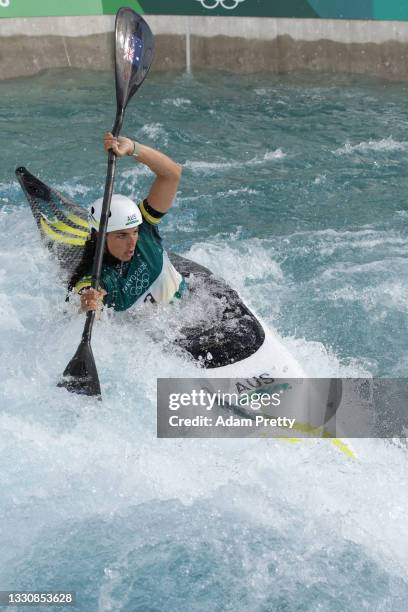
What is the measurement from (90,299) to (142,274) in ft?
1.44

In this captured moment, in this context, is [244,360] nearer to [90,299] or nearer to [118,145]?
[90,299]

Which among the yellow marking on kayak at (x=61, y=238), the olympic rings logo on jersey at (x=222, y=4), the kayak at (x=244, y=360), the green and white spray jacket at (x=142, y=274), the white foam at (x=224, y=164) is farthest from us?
the olympic rings logo on jersey at (x=222, y=4)

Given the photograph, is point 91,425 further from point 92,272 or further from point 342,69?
point 342,69

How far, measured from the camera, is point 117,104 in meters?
5.11

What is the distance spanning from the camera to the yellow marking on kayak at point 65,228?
5680 millimetres

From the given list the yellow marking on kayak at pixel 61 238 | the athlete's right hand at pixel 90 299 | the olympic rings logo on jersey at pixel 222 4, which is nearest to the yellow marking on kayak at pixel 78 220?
the yellow marking on kayak at pixel 61 238

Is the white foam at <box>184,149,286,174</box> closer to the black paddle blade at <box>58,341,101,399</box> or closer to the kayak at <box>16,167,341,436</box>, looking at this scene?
the kayak at <box>16,167,341,436</box>

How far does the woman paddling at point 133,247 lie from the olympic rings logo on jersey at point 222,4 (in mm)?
7069

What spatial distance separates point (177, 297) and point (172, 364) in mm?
438

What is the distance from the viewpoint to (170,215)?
732 cm

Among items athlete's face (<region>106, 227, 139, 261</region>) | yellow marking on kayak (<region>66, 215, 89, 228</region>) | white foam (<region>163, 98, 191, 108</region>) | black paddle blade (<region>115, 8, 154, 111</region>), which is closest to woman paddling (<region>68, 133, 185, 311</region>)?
athlete's face (<region>106, 227, 139, 261</region>)

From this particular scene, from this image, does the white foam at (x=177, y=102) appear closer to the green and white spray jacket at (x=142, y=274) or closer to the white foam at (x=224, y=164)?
the white foam at (x=224, y=164)

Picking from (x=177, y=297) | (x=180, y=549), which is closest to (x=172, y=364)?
(x=177, y=297)

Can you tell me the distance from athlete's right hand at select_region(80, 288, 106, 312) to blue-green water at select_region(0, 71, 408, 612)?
407 mm
